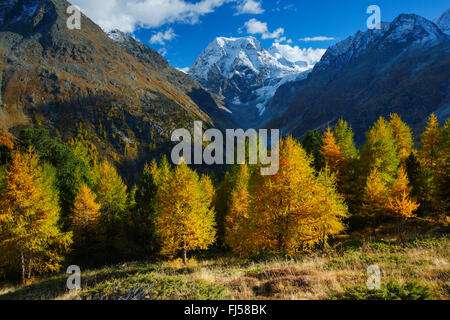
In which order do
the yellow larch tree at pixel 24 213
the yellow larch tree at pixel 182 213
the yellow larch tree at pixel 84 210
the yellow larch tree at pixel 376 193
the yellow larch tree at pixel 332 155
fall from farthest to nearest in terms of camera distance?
the yellow larch tree at pixel 332 155, the yellow larch tree at pixel 84 210, the yellow larch tree at pixel 376 193, the yellow larch tree at pixel 182 213, the yellow larch tree at pixel 24 213

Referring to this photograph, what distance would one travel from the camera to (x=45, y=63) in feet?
634

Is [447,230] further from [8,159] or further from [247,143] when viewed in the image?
[8,159]

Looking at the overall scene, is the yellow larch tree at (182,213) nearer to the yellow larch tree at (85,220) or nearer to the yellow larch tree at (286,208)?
the yellow larch tree at (286,208)

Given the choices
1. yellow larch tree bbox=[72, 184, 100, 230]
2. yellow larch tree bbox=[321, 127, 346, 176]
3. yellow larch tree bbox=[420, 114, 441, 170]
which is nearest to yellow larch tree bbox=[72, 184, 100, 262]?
yellow larch tree bbox=[72, 184, 100, 230]

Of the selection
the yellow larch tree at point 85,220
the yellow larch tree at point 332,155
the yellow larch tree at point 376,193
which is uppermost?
the yellow larch tree at point 332,155

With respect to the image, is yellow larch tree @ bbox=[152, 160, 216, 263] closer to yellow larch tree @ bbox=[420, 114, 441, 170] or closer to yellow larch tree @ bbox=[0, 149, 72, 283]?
yellow larch tree @ bbox=[0, 149, 72, 283]

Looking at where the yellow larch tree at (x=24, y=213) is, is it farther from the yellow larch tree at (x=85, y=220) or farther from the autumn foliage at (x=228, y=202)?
the yellow larch tree at (x=85, y=220)

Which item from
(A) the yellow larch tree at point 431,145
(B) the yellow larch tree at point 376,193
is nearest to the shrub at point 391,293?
(B) the yellow larch tree at point 376,193

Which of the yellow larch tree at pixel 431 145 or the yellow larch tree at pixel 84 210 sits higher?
the yellow larch tree at pixel 431 145

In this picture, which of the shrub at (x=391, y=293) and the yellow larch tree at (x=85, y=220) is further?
the yellow larch tree at (x=85, y=220)

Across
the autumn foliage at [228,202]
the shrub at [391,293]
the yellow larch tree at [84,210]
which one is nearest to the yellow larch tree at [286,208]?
the autumn foliage at [228,202]

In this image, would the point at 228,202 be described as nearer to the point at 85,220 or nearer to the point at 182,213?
the point at 182,213

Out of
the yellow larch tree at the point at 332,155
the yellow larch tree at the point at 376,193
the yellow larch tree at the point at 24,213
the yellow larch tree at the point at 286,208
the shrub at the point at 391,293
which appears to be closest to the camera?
the shrub at the point at 391,293

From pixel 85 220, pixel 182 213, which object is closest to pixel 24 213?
pixel 85 220
